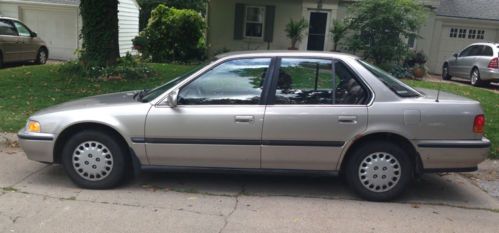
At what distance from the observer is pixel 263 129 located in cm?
489

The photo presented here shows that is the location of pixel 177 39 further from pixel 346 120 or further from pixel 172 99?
pixel 346 120

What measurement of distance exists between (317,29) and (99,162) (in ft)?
46.6

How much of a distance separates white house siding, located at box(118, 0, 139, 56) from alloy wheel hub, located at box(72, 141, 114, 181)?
1816 cm

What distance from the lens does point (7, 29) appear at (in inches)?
631

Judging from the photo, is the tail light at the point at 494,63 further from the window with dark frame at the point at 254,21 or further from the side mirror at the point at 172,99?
the side mirror at the point at 172,99

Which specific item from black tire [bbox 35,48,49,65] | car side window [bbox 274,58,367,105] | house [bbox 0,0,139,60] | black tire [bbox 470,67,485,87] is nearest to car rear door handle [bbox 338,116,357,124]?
car side window [bbox 274,58,367,105]

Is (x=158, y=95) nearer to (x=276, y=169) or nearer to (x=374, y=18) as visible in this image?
(x=276, y=169)

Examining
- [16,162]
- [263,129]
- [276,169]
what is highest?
[263,129]

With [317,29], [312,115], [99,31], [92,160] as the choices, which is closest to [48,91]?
[99,31]

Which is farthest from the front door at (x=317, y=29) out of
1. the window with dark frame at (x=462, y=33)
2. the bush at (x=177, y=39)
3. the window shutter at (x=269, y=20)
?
the window with dark frame at (x=462, y=33)

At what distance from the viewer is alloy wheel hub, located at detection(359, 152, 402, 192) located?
498cm

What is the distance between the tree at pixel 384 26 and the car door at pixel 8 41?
36.0 ft

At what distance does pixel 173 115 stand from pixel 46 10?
18.8 metres

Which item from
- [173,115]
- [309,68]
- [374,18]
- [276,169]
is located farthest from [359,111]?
[374,18]
